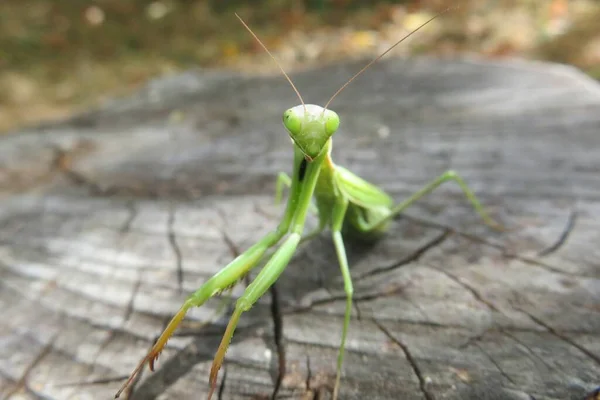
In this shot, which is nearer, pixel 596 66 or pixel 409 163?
pixel 409 163

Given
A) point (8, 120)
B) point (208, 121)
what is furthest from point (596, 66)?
point (8, 120)

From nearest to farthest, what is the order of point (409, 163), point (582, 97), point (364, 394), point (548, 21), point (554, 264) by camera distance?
1. point (364, 394)
2. point (554, 264)
3. point (409, 163)
4. point (582, 97)
5. point (548, 21)

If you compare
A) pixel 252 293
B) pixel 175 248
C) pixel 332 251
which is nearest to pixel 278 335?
pixel 252 293

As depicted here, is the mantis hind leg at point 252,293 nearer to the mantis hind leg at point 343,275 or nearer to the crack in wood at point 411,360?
the mantis hind leg at point 343,275

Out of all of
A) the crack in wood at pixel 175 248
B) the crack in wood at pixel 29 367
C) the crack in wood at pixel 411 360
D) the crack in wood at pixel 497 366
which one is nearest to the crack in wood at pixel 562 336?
the crack in wood at pixel 497 366

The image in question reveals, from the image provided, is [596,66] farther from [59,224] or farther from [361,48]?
[59,224]

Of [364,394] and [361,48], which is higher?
[361,48]
